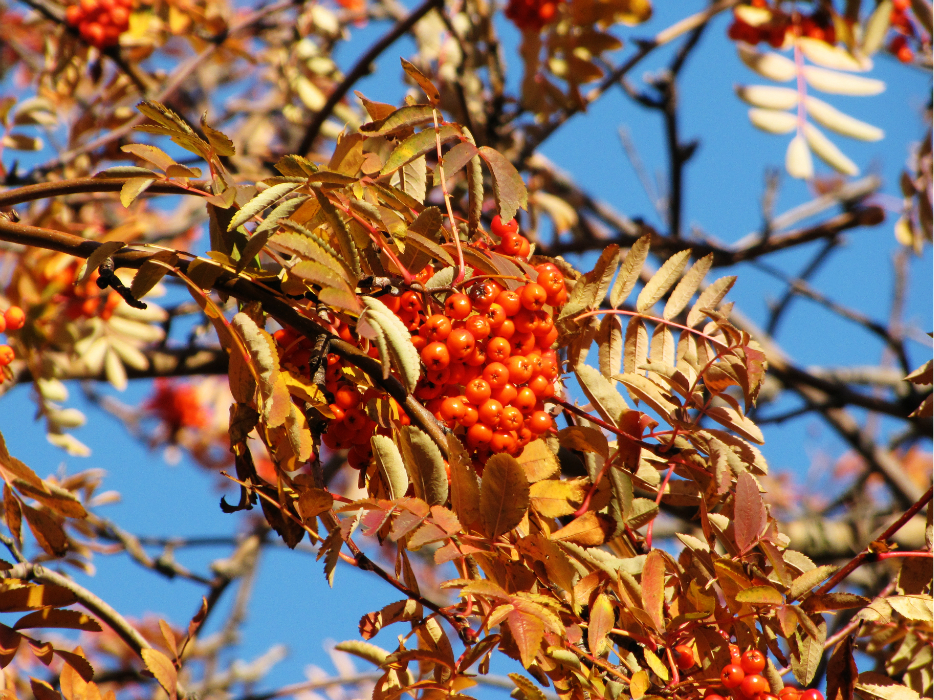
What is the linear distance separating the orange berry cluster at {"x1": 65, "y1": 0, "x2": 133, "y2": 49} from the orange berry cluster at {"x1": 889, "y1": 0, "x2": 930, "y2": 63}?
276cm

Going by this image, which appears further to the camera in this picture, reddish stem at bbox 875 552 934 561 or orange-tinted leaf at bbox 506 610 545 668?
reddish stem at bbox 875 552 934 561

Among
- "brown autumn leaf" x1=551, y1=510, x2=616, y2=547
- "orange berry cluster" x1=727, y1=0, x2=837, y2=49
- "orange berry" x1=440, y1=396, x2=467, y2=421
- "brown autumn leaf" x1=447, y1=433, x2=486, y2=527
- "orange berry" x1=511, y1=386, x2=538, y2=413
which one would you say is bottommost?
"brown autumn leaf" x1=551, y1=510, x2=616, y2=547

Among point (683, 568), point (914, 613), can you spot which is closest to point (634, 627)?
point (683, 568)

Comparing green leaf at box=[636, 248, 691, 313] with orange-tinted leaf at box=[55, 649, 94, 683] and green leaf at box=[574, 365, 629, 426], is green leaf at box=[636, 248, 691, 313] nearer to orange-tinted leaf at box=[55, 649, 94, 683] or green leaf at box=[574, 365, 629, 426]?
green leaf at box=[574, 365, 629, 426]

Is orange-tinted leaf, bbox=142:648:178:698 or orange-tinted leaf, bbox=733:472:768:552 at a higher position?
orange-tinted leaf, bbox=733:472:768:552

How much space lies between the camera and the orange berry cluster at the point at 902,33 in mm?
2754

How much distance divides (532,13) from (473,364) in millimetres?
2025

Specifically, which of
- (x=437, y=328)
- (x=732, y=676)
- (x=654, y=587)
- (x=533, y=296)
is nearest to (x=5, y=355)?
(x=437, y=328)

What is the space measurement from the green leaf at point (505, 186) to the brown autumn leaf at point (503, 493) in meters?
0.44

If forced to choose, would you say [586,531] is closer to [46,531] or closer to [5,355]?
[46,531]

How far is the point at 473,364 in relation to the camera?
1.30 m

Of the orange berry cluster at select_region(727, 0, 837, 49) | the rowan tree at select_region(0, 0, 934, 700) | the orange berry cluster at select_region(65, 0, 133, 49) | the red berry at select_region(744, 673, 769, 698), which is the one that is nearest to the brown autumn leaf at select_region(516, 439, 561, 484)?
the rowan tree at select_region(0, 0, 934, 700)

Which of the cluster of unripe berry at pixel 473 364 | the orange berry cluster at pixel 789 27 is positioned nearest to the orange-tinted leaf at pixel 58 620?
the cluster of unripe berry at pixel 473 364

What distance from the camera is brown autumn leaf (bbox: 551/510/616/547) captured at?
1246 mm
